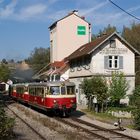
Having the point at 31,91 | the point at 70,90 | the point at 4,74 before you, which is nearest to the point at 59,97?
the point at 70,90

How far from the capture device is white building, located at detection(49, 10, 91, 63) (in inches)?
2509

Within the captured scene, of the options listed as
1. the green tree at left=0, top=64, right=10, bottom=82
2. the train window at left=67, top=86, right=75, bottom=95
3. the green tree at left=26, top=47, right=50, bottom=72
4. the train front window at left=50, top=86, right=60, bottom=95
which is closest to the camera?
the train front window at left=50, top=86, right=60, bottom=95

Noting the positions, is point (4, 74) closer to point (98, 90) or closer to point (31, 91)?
point (31, 91)

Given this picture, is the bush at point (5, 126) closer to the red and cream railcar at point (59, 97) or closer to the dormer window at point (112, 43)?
the red and cream railcar at point (59, 97)

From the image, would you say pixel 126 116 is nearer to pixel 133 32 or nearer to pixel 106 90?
pixel 106 90

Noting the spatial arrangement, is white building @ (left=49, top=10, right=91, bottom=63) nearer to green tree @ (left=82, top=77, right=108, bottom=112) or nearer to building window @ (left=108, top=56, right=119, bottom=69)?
building window @ (left=108, top=56, right=119, bottom=69)

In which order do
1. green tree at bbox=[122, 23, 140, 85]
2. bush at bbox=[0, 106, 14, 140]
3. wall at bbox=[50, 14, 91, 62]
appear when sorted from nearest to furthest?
bush at bbox=[0, 106, 14, 140]
wall at bbox=[50, 14, 91, 62]
green tree at bbox=[122, 23, 140, 85]

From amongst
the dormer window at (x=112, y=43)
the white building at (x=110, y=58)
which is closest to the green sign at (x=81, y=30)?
the white building at (x=110, y=58)

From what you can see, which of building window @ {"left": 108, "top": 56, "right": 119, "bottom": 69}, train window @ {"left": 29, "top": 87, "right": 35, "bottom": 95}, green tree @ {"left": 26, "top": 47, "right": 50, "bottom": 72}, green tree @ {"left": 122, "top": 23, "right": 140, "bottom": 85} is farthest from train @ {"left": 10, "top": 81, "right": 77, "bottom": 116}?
green tree @ {"left": 26, "top": 47, "right": 50, "bottom": 72}

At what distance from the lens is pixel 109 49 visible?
4647 cm

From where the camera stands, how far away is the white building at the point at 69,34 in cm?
6372

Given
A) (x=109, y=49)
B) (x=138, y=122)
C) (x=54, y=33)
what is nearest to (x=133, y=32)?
(x=54, y=33)

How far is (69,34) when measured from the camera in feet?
211

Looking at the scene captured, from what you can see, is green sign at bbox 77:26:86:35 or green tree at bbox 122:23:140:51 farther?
green tree at bbox 122:23:140:51
